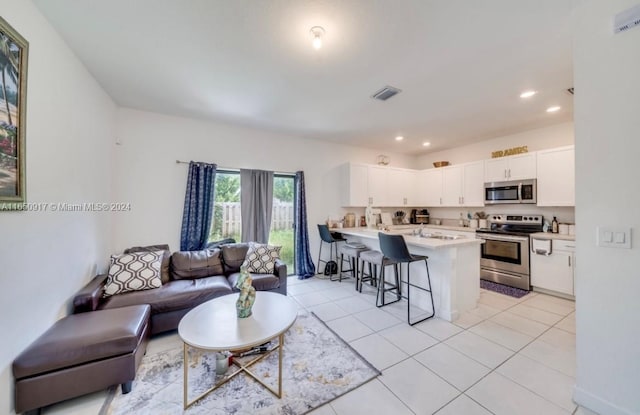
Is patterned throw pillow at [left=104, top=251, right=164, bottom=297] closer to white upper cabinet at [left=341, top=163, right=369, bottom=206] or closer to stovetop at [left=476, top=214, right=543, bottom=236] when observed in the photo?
white upper cabinet at [left=341, top=163, right=369, bottom=206]

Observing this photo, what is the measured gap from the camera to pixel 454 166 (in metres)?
4.98

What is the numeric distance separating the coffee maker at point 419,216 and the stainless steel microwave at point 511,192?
4.84ft

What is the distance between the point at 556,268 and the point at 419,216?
2.66m

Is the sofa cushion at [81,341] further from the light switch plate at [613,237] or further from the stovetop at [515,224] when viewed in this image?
the stovetop at [515,224]

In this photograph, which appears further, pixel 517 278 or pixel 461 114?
pixel 517 278

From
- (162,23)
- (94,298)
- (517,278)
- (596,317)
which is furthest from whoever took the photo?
(517,278)

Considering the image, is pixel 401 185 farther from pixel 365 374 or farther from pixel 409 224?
pixel 365 374

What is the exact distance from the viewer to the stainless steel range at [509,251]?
3.74 metres

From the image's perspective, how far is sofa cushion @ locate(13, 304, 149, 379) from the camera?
147 centimetres

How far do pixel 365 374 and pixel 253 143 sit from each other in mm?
3645

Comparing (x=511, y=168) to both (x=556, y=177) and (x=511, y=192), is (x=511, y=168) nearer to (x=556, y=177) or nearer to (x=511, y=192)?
(x=511, y=192)

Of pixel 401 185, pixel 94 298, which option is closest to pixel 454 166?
pixel 401 185

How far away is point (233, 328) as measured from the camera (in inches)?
66.7

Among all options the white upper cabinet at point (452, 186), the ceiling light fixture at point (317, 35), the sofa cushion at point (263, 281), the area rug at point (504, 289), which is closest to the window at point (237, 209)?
the sofa cushion at point (263, 281)
